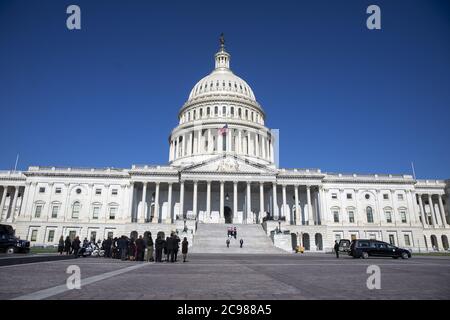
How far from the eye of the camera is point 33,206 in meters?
64.2

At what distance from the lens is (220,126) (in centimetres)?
7794

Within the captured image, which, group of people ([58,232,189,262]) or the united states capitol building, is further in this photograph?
the united states capitol building

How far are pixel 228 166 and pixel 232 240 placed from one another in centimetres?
1832

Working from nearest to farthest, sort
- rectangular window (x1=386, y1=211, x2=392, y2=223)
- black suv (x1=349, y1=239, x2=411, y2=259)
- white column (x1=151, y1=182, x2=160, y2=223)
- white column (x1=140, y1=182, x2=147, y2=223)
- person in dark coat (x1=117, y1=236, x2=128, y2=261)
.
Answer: person in dark coat (x1=117, y1=236, x2=128, y2=261) < black suv (x1=349, y1=239, x2=411, y2=259) < white column (x1=151, y1=182, x2=160, y2=223) < white column (x1=140, y1=182, x2=147, y2=223) < rectangular window (x1=386, y1=211, x2=392, y2=223)

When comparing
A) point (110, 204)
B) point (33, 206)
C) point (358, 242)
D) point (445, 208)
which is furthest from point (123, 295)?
point (445, 208)

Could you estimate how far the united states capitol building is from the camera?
61.9 meters

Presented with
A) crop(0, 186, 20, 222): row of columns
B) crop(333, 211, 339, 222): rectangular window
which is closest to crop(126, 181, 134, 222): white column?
crop(0, 186, 20, 222): row of columns

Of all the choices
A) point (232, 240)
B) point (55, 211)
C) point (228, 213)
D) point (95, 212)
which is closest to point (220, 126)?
point (228, 213)

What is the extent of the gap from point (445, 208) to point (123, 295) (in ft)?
281

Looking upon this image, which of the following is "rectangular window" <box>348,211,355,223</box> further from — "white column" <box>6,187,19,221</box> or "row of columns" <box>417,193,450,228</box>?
"white column" <box>6,187,19,221</box>

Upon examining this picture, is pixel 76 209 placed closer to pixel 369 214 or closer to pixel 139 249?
pixel 139 249

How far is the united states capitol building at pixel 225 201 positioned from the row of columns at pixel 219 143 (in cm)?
338

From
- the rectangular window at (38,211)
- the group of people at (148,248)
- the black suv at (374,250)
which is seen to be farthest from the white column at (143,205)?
the black suv at (374,250)
